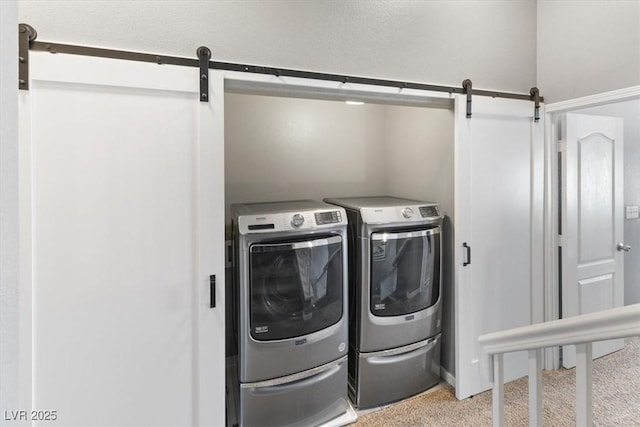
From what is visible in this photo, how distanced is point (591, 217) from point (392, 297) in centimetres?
185

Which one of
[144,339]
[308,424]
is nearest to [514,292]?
[308,424]

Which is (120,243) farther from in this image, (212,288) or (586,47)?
(586,47)

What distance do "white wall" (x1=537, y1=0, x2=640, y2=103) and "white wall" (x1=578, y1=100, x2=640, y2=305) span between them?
4.50ft

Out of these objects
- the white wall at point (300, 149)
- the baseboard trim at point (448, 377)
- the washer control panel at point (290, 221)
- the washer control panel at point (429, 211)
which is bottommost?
the baseboard trim at point (448, 377)

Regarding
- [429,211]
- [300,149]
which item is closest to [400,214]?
[429,211]

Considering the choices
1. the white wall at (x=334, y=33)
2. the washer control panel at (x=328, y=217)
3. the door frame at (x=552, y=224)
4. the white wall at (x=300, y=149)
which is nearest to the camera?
the white wall at (x=334, y=33)

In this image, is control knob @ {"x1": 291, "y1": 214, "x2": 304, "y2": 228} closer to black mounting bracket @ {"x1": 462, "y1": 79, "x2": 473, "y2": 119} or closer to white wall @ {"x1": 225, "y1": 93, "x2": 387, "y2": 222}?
white wall @ {"x1": 225, "y1": 93, "x2": 387, "y2": 222}

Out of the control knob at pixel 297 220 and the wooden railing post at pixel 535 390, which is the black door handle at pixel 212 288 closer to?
the control knob at pixel 297 220

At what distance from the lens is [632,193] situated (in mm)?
3297

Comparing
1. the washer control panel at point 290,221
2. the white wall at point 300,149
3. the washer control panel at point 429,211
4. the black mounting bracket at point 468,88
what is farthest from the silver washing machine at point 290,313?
the black mounting bracket at point 468,88

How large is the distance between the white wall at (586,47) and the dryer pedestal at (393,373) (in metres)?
2.08

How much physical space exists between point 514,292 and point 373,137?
1874 mm

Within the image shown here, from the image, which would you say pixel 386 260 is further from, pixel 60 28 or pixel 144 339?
pixel 60 28

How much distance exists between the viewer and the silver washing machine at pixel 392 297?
2219 mm
